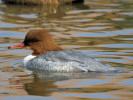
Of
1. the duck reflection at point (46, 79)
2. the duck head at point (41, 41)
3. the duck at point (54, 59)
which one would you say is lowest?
the duck reflection at point (46, 79)

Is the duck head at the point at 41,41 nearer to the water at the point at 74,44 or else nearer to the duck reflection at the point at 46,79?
the water at the point at 74,44

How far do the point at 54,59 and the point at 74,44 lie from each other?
2741 millimetres

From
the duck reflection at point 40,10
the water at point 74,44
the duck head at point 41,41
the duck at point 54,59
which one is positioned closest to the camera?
the water at point 74,44

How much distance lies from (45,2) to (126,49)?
7095 millimetres

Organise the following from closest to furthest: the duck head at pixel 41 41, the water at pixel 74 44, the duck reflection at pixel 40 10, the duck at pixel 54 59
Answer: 1. the water at pixel 74 44
2. the duck at pixel 54 59
3. the duck head at pixel 41 41
4. the duck reflection at pixel 40 10

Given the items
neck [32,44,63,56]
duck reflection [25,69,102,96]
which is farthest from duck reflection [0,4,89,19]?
→ duck reflection [25,69,102,96]

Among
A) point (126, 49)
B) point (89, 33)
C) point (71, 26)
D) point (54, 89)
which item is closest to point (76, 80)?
point (54, 89)

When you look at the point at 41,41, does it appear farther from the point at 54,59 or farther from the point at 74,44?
the point at 74,44

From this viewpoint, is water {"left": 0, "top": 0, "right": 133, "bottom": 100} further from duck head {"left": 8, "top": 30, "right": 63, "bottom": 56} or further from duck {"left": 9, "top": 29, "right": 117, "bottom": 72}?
duck head {"left": 8, "top": 30, "right": 63, "bottom": 56}

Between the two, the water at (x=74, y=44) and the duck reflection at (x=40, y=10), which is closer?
the water at (x=74, y=44)

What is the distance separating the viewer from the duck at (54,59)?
8.81 meters

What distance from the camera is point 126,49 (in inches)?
430

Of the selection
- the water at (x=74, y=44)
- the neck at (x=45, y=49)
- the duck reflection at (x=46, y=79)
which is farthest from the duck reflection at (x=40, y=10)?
the duck reflection at (x=46, y=79)

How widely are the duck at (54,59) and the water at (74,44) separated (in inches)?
6.9
